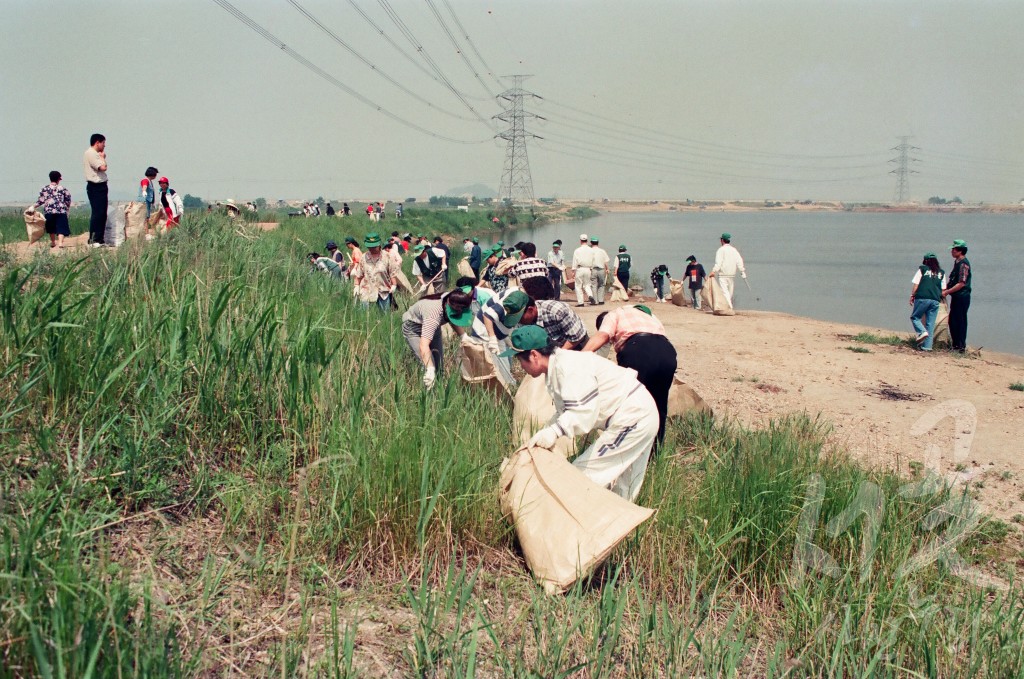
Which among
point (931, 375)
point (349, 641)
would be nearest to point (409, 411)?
point (349, 641)

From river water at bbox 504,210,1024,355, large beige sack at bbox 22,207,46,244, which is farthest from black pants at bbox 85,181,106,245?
river water at bbox 504,210,1024,355

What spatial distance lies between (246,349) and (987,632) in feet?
13.7

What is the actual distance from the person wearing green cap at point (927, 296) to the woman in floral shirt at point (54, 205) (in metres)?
13.3

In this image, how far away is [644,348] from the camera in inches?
220

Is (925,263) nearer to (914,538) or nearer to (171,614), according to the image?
(914,538)

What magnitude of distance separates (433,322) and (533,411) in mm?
1724

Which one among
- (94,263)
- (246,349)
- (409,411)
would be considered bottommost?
(409,411)

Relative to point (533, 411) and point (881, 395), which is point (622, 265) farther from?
point (533, 411)

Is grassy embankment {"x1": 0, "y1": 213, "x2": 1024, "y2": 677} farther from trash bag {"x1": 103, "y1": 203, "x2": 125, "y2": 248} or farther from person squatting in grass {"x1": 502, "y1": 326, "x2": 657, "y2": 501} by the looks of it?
trash bag {"x1": 103, "y1": 203, "x2": 125, "y2": 248}

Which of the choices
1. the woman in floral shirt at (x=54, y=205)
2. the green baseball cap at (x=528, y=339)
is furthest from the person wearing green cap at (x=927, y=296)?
the woman in floral shirt at (x=54, y=205)

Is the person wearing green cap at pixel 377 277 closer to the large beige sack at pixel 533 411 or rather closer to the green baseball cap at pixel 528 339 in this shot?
the large beige sack at pixel 533 411

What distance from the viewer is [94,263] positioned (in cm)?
702

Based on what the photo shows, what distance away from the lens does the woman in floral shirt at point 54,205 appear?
41.4ft

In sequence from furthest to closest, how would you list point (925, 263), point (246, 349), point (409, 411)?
point (925, 263)
point (409, 411)
point (246, 349)
